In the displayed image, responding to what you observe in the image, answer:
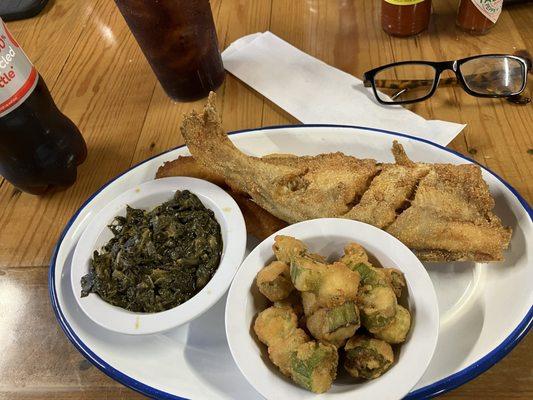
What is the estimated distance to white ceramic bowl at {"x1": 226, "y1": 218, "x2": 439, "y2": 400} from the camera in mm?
672

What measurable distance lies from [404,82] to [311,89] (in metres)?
0.28

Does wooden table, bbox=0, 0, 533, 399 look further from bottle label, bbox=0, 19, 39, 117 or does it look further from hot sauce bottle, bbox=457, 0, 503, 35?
bottle label, bbox=0, 19, 39, 117

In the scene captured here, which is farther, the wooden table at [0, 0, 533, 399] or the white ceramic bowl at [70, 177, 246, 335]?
the wooden table at [0, 0, 533, 399]

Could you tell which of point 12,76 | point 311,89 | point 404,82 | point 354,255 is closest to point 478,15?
point 404,82

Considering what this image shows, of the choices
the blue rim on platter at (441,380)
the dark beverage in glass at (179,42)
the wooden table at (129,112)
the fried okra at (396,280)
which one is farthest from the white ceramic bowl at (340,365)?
the dark beverage in glass at (179,42)

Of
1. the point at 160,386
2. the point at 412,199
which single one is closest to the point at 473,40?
the point at 412,199

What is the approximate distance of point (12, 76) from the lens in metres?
1.02

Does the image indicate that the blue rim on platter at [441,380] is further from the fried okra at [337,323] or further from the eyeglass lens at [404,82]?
the eyeglass lens at [404,82]

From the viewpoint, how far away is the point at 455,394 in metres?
0.83

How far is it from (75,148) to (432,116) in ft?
3.40

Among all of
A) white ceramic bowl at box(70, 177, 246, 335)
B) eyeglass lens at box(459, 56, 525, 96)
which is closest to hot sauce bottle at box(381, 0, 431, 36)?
eyeglass lens at box(459, 56, 525, 96)

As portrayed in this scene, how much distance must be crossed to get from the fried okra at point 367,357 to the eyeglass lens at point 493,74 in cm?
93

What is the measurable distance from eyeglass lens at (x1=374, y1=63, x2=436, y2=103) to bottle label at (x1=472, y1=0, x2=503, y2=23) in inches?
10.3

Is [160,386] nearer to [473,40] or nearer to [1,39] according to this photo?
[1,39]
